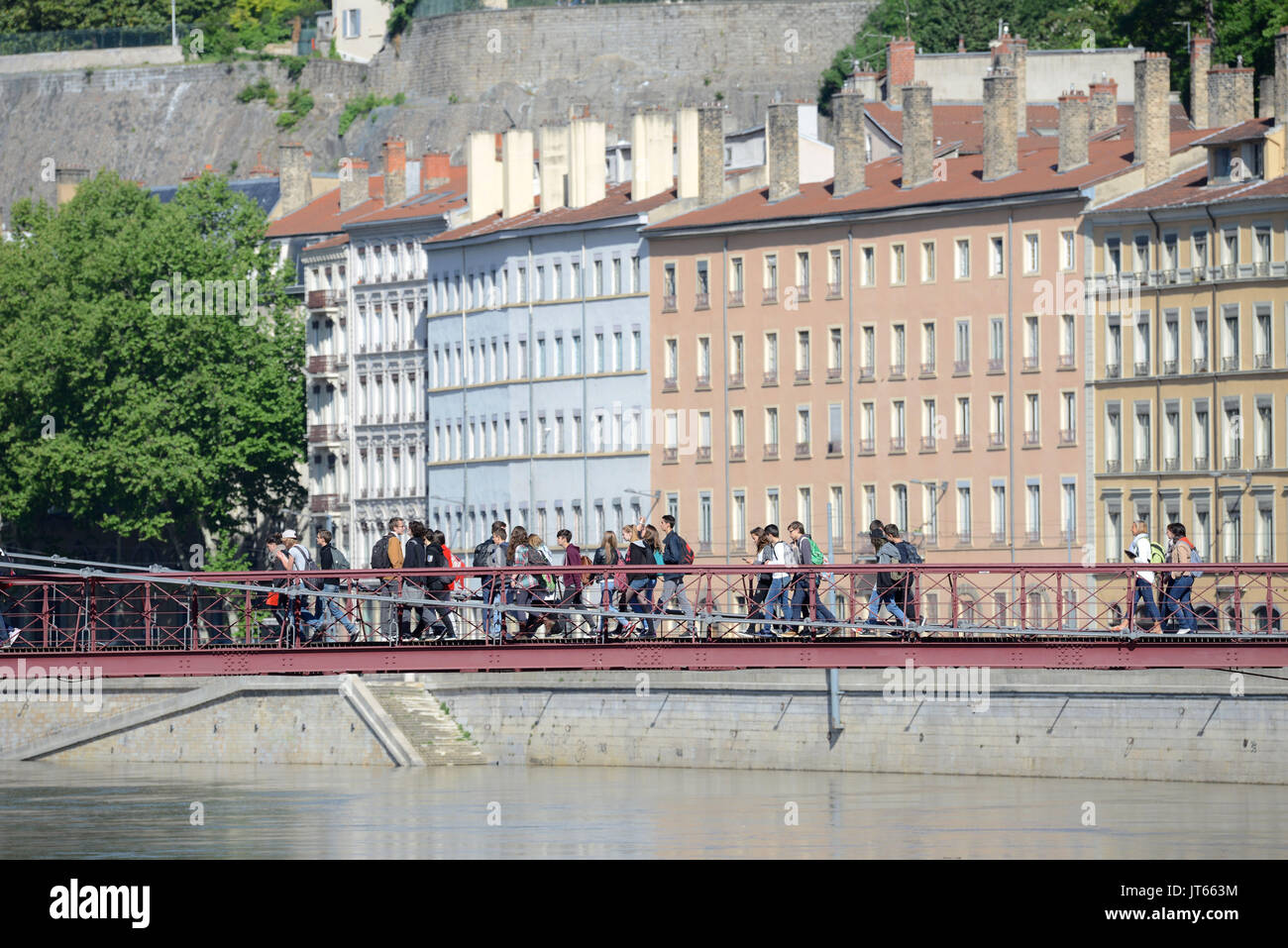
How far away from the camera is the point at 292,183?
122m

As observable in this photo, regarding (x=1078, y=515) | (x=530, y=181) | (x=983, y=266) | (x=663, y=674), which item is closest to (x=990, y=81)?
(x=983, y=266)

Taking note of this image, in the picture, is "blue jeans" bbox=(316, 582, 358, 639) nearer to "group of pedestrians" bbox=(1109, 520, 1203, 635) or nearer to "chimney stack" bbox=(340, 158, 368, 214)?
"group of pedestrians" bbox=(1109, 520, 1203, 635)

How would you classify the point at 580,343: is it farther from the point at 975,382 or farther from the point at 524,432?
the point at 975,382

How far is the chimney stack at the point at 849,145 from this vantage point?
9219 cm

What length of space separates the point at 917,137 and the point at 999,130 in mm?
3209

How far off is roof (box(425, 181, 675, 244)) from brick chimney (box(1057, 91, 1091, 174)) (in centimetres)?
1270

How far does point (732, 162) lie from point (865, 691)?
54378 mm

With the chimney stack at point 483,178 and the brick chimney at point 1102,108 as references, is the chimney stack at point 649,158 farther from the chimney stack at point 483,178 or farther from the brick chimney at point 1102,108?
the brick chimney at point 1102,108

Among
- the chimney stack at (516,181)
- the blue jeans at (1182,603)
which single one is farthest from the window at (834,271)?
the blue jeans at (1182,603)

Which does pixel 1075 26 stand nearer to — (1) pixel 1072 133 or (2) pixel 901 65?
(2) pixel 901 65

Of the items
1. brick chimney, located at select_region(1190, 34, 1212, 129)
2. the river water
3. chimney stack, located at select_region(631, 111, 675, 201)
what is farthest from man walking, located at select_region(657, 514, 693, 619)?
chimney stack, located at select_region(631, 111, 675, 201)

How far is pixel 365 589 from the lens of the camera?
171 ft

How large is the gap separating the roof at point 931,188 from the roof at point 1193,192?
33.6 inches

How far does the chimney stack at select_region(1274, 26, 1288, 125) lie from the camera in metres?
84.3
